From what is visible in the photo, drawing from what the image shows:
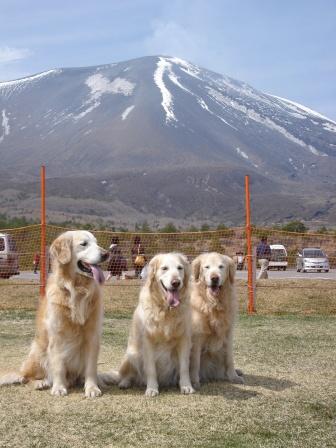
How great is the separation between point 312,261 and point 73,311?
69.1 feet

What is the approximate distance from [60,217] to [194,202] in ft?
214

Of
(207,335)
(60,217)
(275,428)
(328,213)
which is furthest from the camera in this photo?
(328,213)

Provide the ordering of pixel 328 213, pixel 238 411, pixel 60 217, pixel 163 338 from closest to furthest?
pixel 238 411
pixel 163 338
pixel 60 217
pixel 328 213

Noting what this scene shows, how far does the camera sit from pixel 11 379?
5965 mm

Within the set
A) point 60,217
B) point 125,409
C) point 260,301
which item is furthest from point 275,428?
point 60,217

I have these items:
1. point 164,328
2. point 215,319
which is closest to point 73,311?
point 164,328

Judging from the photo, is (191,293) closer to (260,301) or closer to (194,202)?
(260,301)

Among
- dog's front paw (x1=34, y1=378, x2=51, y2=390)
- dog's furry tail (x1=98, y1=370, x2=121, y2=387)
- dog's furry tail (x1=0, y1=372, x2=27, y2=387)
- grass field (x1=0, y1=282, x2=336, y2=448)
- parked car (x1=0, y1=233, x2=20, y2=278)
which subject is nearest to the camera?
grass field (x1=0, y1=282, x2=336, y2=448)

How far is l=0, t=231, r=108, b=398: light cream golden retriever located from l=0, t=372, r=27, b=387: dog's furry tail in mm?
250

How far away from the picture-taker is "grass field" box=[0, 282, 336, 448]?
445 centimetres

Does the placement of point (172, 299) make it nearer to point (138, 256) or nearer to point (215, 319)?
point (215, 319)

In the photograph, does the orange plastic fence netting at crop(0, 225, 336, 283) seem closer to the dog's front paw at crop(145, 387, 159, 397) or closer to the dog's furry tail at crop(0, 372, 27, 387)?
the dog's furry tail at crop(0, 372, 27, 387)

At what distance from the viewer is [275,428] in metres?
4.68

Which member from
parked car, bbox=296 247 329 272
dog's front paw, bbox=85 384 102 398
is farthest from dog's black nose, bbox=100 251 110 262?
parked car, bbox=296 247 329 272
